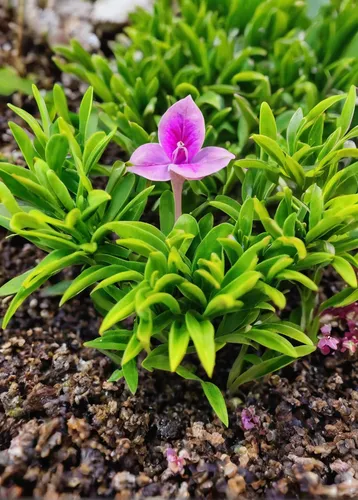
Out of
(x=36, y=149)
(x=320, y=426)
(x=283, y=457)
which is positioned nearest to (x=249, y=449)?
(x=283, y=457)

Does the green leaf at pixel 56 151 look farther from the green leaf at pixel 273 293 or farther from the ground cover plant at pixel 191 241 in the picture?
the green leaf at pixel 273 293

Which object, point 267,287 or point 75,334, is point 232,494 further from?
point 75,334

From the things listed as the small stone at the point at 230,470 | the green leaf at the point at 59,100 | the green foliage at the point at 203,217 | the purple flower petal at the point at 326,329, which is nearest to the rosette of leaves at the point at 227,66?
the green foliage at the point at 203,217

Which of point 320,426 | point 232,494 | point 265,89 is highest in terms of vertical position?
point 265,89

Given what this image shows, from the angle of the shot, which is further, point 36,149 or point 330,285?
point 330,285

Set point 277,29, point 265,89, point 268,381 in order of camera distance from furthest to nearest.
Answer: point 277,29
point 265,89
point 268,381

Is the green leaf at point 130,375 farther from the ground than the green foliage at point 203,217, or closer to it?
closer to it

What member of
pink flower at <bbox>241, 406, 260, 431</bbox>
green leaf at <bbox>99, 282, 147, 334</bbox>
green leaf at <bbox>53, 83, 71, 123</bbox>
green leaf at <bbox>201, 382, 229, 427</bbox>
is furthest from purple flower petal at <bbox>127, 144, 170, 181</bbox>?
pink flower at <bbox>241, 406, 260, 431</bbox>
